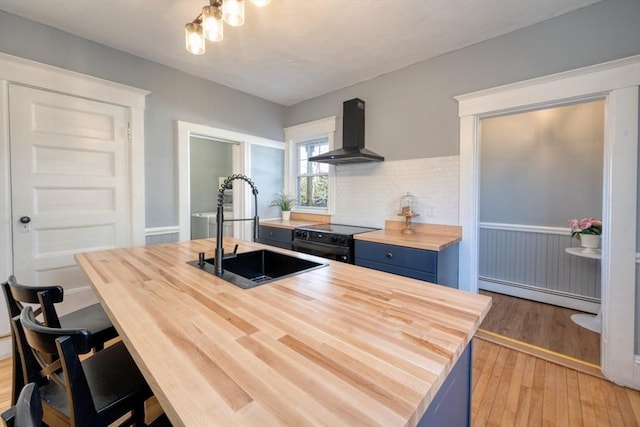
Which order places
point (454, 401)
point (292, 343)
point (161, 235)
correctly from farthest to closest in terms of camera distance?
point (161, 235) → point (454, 401) → point (292, 343)

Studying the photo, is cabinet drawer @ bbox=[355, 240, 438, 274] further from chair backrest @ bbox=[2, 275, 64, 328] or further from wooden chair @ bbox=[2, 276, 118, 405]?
chair backrest @ bbox=[2, 275, 64, 328]

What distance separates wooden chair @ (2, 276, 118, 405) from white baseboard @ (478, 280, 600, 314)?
12.7 ft

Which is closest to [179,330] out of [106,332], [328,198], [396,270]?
[106,332]

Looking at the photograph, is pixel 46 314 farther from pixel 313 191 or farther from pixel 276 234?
pixel 313 191

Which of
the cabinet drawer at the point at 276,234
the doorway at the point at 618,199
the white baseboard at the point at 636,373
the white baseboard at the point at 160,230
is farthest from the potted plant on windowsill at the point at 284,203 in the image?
the white baseboard at the point at 636,373

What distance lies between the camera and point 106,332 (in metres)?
1.37

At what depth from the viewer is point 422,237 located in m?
2.56

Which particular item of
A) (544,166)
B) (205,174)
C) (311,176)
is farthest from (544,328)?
(205,174)

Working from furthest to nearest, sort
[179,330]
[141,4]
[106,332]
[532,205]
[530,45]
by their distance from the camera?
1. [532,205]
2. [530,45]
3. [141,4]
4. [106,332]
5. [179,330]

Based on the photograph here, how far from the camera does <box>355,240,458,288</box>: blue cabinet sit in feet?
7.20

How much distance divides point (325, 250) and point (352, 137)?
1.29 metres

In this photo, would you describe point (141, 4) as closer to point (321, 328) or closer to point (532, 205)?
point (321, 328)

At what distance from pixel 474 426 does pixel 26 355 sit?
2.10 m

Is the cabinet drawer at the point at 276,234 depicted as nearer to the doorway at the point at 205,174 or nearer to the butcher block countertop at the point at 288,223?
→ the butcher block countertop at the point at 288,223
